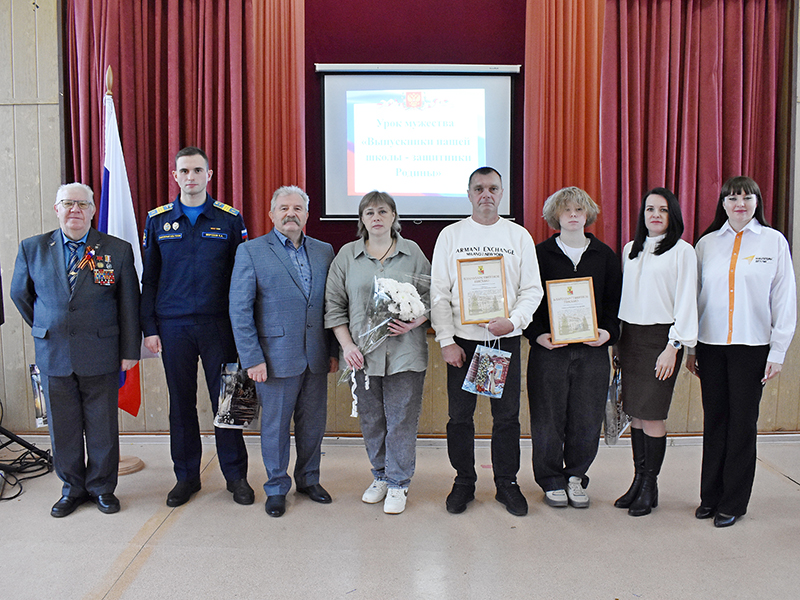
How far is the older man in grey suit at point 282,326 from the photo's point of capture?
251 cm

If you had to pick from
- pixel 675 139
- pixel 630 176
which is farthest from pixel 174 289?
pixel 675 139

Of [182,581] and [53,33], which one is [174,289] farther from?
[53,33]

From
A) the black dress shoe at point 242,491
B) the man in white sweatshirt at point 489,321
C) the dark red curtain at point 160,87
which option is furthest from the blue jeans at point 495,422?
the dark red curtain at point 160,87

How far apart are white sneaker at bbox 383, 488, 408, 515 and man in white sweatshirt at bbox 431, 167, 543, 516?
8.7 inches

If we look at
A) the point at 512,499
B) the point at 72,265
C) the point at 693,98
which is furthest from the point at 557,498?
the point at 693,98

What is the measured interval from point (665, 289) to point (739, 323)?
339 mm

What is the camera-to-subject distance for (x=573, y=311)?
8.25 ft

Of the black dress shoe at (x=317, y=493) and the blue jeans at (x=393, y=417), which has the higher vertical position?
the blue jeans at (x=393, y=417)

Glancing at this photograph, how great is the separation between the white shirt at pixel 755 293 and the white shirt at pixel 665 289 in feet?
0.48

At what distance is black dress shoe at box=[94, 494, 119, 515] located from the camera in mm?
2584

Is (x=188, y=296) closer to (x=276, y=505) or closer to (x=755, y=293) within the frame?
(x=276, y=505)

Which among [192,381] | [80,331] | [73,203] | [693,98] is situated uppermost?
[693,98]

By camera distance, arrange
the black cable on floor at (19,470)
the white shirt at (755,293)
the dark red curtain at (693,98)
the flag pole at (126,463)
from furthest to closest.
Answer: the dark red curtain at (693,98) → the flag pole at (126,463) → the black cable on floor at (19,470) → the white shirt at (755,293)

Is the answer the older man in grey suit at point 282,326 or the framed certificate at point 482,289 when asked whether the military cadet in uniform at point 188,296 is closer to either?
the older man in grey suit at point 282,326
